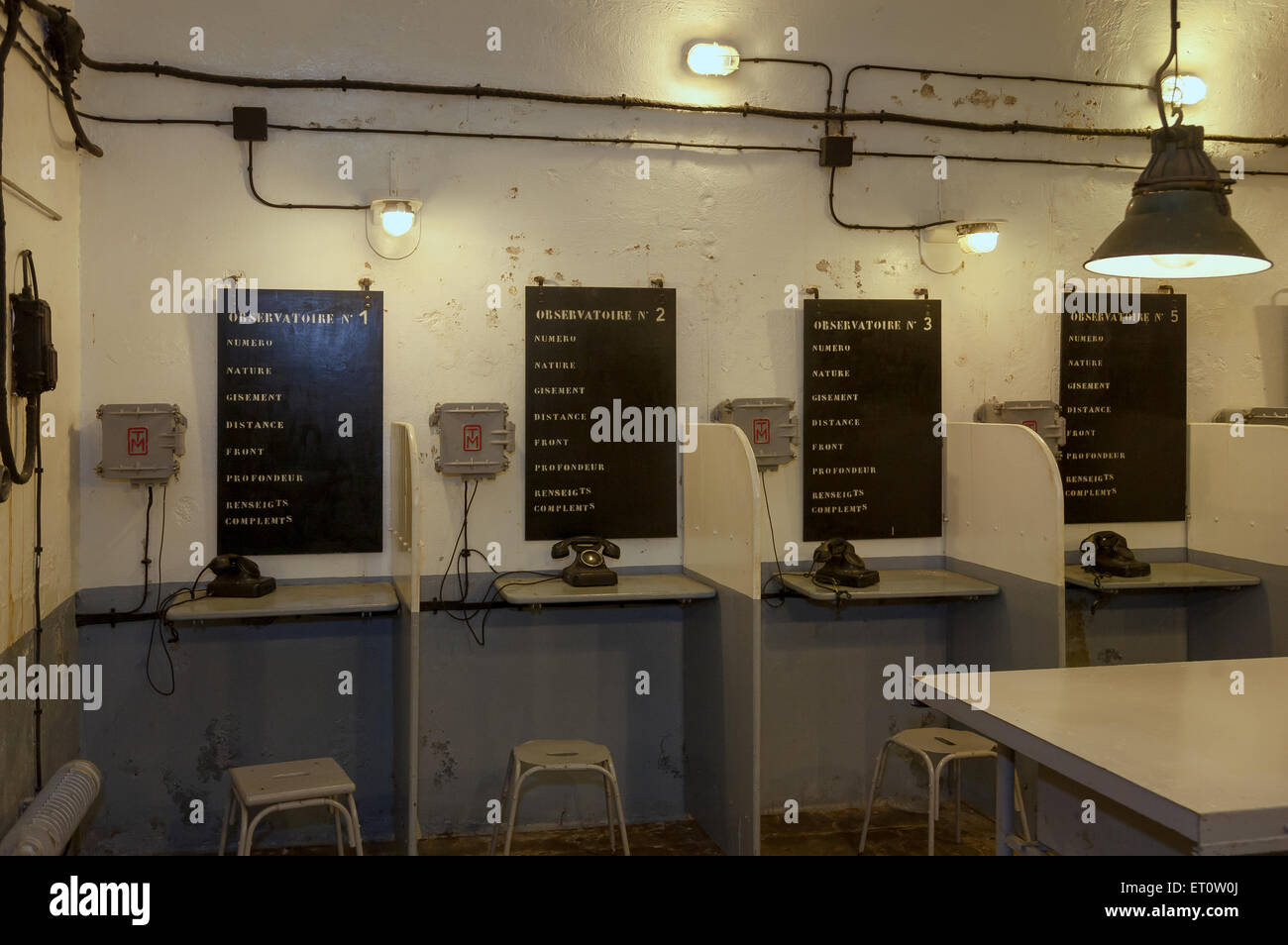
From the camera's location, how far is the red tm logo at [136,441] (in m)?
3.71

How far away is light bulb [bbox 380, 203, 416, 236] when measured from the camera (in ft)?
12.5

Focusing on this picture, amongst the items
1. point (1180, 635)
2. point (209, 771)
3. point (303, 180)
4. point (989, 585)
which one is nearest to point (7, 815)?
point (209, 771)

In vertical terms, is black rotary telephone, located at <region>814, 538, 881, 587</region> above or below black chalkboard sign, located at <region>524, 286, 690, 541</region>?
below

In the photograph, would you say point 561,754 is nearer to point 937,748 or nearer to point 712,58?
point 937,748

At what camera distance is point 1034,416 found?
4.46 metres

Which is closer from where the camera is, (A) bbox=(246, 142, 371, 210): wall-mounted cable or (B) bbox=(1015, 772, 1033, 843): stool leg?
(B) bbox=(1015, 772, 1033, 843): stool leg

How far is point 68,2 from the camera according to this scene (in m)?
3.63

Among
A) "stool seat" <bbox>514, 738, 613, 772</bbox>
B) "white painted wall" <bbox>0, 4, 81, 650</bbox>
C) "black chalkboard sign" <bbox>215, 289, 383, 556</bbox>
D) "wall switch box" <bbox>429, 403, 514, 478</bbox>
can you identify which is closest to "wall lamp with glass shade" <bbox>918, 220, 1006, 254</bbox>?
"wall switch box" <bbox>429, 403, 514, 478</bbox>

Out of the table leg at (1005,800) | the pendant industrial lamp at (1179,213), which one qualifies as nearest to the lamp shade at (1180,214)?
the pendant industrial lamp at (1179,213)

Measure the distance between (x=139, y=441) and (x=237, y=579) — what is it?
0.56m

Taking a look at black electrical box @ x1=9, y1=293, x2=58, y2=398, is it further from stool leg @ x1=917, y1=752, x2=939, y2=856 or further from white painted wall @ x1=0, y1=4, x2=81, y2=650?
stool leg @ x1=917, y1=752, x2=939, y2=856

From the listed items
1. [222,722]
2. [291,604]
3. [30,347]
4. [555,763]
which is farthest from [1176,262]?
[222,722]

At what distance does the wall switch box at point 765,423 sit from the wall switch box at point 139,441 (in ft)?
6.30

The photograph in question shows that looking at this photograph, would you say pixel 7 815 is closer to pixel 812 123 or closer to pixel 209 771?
pixel 209 771
